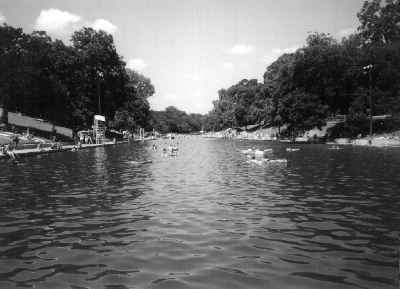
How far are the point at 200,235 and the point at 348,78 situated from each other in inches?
3154

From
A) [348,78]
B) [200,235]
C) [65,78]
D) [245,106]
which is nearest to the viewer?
[200,235]

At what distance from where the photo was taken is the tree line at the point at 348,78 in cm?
7531

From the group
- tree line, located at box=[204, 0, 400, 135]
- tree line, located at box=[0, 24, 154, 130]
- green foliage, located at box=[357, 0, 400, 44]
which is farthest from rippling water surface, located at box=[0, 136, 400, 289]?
green foliage, located at box=[357, 0, 400, 44]

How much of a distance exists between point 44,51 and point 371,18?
7683cm

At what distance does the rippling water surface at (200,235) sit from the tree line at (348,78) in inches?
2362

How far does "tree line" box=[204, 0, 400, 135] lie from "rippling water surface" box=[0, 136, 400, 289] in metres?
60.0

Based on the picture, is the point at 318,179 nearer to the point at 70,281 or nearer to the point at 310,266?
the point at 310,266

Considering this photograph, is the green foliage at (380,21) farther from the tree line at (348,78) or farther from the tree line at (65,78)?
the tree line at (65,78)

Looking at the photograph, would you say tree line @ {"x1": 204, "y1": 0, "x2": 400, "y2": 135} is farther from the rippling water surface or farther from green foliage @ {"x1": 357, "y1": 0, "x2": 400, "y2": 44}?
the rippling water surface

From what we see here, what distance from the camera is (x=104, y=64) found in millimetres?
88812

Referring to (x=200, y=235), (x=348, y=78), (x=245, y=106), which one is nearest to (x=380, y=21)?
(x=348, y=78)

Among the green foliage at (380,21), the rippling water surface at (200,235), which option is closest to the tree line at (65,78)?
the rippling water surface at (200,235)

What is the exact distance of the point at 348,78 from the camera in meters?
82.2

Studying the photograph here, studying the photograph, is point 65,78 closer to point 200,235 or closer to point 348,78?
point 348,78
